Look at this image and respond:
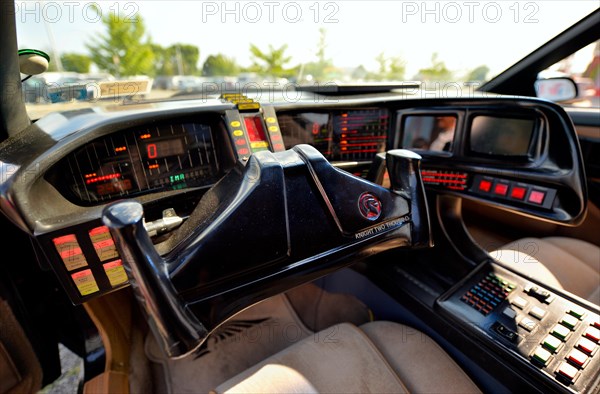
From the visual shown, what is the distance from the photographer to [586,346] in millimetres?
1087

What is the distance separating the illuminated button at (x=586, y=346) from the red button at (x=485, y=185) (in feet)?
2.05

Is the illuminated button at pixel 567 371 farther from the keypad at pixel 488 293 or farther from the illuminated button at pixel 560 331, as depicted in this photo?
the keypad at pixel 488 293

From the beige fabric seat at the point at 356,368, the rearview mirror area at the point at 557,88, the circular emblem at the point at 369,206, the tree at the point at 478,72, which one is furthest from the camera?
the tree at the point at 478,72

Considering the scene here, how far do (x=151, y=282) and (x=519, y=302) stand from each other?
4.34 feet

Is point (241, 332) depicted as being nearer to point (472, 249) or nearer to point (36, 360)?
point (36, 360)

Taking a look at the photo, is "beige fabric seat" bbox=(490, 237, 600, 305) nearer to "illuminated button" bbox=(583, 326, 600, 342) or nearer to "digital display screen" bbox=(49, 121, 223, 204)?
"illuminated button" bbox=(583, 326, 600, 342)

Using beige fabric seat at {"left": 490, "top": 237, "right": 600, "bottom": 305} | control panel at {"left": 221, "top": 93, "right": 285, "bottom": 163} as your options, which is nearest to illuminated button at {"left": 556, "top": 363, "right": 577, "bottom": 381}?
beige fabric seat at {"left": 490, "top": 237, "right": 600, "bottom": 305}

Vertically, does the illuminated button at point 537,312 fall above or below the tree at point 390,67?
below

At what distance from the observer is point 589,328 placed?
3.78 feet

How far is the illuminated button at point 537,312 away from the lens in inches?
47.6

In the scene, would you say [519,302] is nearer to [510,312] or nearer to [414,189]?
[510,312]

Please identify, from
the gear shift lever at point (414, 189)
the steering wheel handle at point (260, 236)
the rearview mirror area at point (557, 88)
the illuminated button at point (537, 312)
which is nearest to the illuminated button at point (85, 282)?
the steering wheel handle at point (260, 236)

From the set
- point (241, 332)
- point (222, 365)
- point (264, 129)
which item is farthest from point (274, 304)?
point (264, 129)

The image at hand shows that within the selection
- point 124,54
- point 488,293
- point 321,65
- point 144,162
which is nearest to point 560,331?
point 488,293
